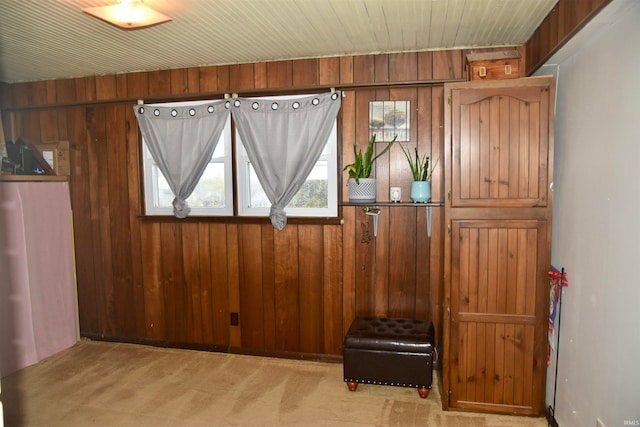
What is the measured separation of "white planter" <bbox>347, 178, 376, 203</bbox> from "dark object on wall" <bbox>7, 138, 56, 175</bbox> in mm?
2691

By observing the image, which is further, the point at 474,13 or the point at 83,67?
the point at 83,67

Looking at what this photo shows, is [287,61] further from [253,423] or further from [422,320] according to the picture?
[253,423]

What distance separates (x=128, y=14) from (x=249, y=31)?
0.78 m

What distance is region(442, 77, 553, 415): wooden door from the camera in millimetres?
2533

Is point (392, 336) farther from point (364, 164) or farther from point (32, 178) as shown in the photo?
point (32, 178)

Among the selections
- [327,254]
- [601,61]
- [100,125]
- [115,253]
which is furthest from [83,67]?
[601,61]

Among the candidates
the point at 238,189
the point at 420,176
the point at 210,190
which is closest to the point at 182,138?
the point at 210,190

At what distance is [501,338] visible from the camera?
262 cm

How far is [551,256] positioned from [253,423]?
210cm

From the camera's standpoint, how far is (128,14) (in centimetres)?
221

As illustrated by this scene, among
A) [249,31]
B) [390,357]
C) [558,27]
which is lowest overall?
[390,357]

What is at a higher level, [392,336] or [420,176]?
[420,176]

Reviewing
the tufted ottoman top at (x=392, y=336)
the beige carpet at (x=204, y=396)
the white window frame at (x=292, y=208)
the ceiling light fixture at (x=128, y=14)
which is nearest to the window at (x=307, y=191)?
the white window frame at (x=292, y=208)

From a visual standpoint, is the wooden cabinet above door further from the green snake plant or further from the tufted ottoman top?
the tufted ottoman top
